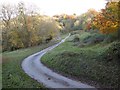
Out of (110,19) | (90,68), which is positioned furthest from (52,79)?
(110,19)

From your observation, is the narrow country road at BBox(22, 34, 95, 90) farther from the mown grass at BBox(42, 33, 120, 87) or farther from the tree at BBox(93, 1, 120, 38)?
the tree at BBox(93, 1, 120, 38)

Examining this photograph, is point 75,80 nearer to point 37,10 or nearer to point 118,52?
point 118,52

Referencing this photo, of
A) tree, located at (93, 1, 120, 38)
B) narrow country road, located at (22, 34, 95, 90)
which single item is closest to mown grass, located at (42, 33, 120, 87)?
narrow country road, located at (22, 34, 95, 90)

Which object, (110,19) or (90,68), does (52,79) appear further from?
(110,19)

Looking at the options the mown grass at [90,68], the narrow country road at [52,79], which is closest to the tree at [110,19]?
the mown grass at [90,68]

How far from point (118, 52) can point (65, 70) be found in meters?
6.10

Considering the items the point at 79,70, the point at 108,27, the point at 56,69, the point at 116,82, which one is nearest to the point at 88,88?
the point at 116,82

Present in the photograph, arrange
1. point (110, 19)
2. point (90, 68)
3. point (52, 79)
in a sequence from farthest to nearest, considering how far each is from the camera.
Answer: point (110, 19) → point (90, 68) → point (52, 79)

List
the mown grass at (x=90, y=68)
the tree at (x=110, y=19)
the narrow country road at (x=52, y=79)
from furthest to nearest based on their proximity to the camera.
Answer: the tree at (x=110, y=19) < the mown grass at (x=90, y=68) < the narrow country road at (x=52, y=79)

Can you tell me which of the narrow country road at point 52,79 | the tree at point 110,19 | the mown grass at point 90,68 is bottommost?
the narrow country road at point 52,79

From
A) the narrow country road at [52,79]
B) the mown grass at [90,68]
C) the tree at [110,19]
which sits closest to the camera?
the narrow country road at [52,79]

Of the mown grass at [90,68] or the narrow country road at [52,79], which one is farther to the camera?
the mown grass at [90,68]

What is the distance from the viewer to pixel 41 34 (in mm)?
59594

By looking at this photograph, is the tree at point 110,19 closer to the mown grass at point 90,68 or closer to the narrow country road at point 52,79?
the mown grass at point 90,68
